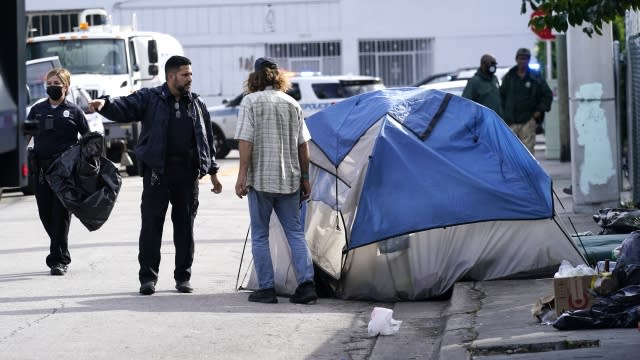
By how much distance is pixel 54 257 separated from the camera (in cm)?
1202

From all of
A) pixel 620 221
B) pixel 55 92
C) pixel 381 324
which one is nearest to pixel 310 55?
pixel 55 92

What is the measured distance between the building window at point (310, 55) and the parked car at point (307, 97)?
1670 cm

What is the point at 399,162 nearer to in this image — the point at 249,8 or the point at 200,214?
the point at 200,214

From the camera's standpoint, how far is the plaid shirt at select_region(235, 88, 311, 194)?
33.4ft

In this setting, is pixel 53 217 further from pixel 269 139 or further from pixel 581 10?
pixel 581 10

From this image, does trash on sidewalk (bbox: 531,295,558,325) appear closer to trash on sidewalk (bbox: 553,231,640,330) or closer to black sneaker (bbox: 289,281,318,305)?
trash on sidewalk (bbox: 553,231,640,330)

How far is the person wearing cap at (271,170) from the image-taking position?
33.4 ft

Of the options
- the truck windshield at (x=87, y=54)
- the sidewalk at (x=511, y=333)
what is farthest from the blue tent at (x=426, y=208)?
the truck windshield at (x=87, y=54)

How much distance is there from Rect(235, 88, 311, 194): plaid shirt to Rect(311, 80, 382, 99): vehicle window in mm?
19454

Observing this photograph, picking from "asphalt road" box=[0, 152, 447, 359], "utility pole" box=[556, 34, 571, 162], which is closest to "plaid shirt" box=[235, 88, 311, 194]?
"asphalt road" box=[0, 152, 447, 359]

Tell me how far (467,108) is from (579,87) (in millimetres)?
4758

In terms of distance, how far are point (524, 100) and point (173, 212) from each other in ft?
25.5

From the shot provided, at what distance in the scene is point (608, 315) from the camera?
810 cm

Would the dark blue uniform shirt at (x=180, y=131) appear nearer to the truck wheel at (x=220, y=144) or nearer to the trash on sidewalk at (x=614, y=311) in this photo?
the trash on sidewalk at (x=614, y=311)
